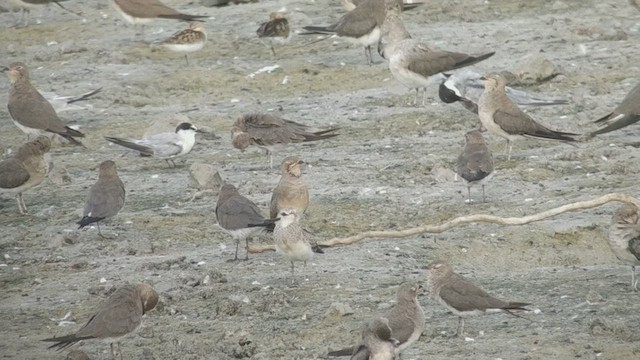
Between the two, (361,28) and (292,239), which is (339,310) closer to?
(292,239)

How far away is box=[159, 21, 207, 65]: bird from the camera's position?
15484 mm

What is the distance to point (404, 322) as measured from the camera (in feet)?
25.5

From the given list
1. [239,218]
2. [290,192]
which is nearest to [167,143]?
[290,192]

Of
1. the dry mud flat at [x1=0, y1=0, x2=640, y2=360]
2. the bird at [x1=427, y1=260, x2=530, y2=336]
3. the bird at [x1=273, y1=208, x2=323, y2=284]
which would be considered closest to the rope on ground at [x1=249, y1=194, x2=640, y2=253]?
the dry mud flat at [x1=0, y1=0, x2=640, y2=360]

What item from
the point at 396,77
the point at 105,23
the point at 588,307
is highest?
the point at 588,307

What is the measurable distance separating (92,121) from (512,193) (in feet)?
16.8

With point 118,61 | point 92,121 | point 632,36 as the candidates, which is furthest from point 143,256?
point 632,36

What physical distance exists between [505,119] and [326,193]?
6.00 ft

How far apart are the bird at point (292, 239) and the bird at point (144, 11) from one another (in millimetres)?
7939

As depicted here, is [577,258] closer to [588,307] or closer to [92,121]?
[588,307]

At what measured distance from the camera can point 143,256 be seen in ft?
33.4

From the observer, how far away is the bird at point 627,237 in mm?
8664

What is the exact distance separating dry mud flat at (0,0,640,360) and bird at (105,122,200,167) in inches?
9.2

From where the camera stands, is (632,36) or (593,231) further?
(632,36)
